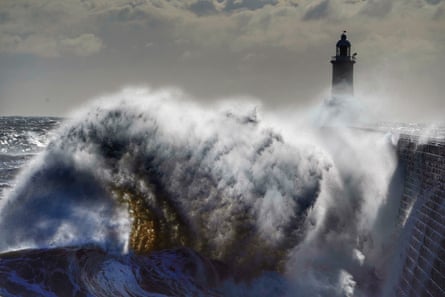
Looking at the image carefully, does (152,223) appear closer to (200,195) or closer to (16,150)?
(200,195)

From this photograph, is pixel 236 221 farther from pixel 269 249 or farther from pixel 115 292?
pixel 115 292

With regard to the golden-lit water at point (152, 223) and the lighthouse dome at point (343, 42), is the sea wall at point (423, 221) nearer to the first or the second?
the golden-lit water at point (152, 223)

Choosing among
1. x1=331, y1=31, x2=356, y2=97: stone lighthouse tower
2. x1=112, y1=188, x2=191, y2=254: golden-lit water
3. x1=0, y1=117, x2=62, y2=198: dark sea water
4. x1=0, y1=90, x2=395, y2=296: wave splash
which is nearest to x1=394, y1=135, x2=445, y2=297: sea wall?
x1=0, y1=90, x2=395, y2=296: wave splash

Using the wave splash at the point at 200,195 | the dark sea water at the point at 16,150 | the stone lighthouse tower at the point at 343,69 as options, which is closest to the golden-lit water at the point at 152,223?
the wave splash at the point at 200,195

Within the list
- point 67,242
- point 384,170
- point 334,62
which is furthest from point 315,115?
point 67,242

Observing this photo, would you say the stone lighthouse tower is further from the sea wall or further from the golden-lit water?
the golden-lit water

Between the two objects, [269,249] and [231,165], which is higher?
[231,165]

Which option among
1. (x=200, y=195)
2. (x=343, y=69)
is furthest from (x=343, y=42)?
(x=200, y=195)
